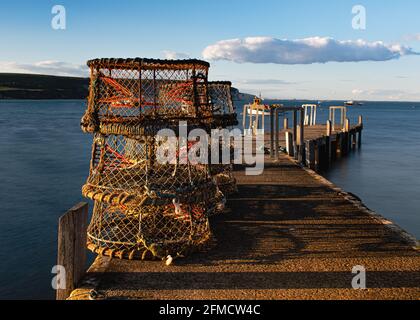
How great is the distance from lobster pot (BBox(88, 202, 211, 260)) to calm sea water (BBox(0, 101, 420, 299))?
3.24m

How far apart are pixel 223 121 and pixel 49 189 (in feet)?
47.0

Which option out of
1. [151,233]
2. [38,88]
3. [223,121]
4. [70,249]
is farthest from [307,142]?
[38,88]

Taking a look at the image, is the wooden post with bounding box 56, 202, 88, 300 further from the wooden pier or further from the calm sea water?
the calm sea water

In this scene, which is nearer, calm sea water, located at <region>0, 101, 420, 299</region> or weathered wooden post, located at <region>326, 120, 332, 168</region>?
calm sea water, located at <region>0, 101, 420, 299</region>

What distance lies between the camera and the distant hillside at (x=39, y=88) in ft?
491

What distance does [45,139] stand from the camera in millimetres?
40406

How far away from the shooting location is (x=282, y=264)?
6.67 meters

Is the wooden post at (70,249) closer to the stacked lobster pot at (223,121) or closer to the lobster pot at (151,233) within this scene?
the lobster pot at (151,233)

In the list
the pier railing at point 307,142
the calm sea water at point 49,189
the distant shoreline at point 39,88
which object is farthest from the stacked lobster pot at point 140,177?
the distant shoreline at point 39,88

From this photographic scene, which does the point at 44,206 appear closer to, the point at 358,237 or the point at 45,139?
the point at 358,237

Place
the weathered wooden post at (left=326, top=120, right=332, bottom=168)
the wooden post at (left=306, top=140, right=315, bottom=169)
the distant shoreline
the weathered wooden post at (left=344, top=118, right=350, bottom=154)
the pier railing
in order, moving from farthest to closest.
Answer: the distant shoreline, the weathered wooden post at (left=344, top=118, right=350, bottom=154), the weathered wooden post at (left=326, top=120, right=332, bottom=168), the wooden post at (left=306, top=140, right=315, bottom=169), the pier railing

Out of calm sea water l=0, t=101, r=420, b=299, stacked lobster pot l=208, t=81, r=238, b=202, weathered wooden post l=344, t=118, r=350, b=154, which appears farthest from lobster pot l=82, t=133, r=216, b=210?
weathered wooden post l=344, t=118, r=350, b=154

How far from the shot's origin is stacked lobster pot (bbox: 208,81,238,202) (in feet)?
31.1

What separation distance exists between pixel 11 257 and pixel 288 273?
8.98 metres
